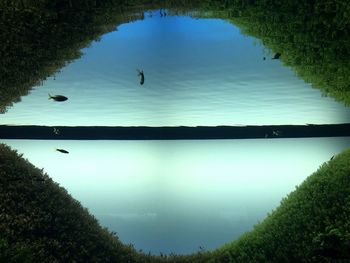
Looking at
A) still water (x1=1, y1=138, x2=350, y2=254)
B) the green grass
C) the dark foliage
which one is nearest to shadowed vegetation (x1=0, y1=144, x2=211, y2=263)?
the green grass

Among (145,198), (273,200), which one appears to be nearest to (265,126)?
(273,200)

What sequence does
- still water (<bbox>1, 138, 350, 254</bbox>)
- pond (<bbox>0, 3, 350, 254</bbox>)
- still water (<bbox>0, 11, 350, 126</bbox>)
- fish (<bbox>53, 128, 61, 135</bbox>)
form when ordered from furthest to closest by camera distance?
1. fish (<bbox>53, 128, 61, 135</bbox>)
2. still water (<bbox>1, 138, 350, 254</bbox>)
3. pond (<bbox>0, 3, 350, 254</bbox>)
4. still water (<bbox>0, 11, 350, 126</bbox>)

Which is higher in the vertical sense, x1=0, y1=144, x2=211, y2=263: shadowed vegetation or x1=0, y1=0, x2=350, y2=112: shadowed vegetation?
x1=0, y1=0, x2=350, y2=112: shadowed vegetation

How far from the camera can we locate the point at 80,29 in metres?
6.33

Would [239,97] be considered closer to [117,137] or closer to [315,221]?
[315,221]

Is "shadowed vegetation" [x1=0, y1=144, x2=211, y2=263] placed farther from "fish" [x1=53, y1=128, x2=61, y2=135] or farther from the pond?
"fish" [x1=53, y1=128, x2=61, y2=135]

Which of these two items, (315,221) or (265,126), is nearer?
(315,221)

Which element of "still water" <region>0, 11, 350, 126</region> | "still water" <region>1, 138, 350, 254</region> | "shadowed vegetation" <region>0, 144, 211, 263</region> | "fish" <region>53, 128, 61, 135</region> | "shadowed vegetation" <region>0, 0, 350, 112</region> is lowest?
"still water" <region>1, 138, 350, 254</region>

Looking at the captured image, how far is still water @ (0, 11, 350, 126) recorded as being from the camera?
27.5ft

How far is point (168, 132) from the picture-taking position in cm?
1539

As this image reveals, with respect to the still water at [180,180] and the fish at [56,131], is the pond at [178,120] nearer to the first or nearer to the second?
the still water at [180,180]

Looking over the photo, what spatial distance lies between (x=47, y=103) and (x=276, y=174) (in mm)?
10006

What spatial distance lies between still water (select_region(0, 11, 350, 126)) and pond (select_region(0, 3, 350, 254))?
0.11ft

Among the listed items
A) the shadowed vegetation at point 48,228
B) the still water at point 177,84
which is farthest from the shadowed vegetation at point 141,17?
the shadowed vegetation at point 48,228
